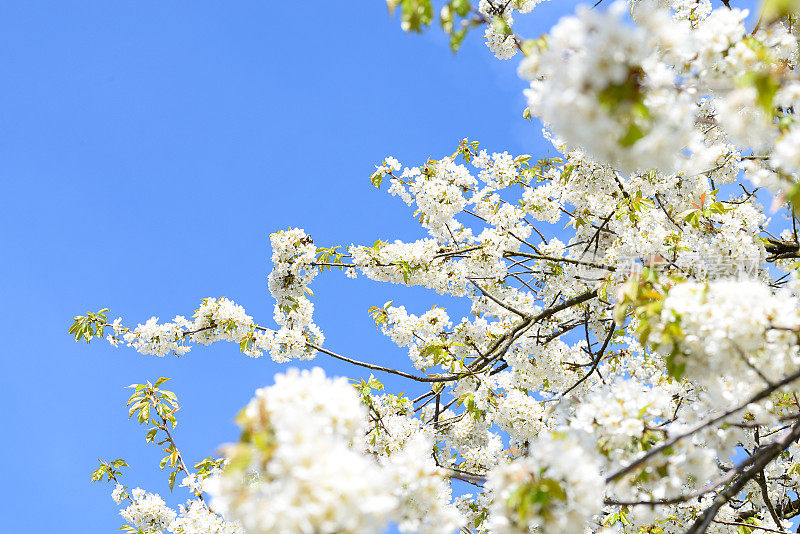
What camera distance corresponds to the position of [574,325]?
6.27m

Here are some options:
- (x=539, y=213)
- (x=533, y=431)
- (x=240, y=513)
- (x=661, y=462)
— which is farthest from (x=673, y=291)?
(x=539, y=213)

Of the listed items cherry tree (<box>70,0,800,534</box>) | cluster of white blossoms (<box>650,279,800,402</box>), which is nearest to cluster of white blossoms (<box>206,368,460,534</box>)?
cherry tree (<box>70,0,800,534</box>)

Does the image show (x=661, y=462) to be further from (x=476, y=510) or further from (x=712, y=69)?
(x=476, y=510)

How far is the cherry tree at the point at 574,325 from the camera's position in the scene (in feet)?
6.02

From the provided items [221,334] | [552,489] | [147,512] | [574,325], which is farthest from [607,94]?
[147,512]

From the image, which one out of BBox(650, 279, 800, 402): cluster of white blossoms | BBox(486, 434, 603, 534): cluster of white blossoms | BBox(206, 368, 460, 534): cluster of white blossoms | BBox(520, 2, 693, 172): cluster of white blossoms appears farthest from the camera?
BBox(650, 279, 800, 402): cluster of white blossoms

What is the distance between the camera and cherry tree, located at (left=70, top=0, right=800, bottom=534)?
1.83 meters

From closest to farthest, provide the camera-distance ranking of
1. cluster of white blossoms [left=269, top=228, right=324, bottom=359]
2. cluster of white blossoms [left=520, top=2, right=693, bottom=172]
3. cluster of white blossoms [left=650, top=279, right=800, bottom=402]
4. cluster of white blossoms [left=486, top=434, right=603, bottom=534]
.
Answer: cluster of white blossoms [left=520, top=2, right=693, bottom=172]
cluster of white blossoms [left=486, top=434, right=603, bottom=534]
cluster of white blossoms [left=650, top=279, right=800, bottom=402]
cluster of white blossoms [left=269, top=228, right=324, bottom=359]

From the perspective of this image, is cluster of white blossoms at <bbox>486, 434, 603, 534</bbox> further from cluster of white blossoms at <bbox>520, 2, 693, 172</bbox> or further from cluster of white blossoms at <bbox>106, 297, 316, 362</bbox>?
cluster of white blossoms at <bbox>106, 297, 316, 362</bbox>

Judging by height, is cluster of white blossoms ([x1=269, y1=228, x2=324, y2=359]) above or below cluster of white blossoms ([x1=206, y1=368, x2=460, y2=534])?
above

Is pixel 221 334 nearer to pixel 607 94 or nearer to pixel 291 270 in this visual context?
pixel 291 270

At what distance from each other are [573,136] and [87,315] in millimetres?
7170

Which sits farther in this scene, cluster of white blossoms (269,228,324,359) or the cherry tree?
cluster of white blossoms (269,228,324,359)

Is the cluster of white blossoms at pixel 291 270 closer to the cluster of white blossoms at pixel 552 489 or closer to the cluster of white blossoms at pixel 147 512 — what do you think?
the cluster of white blossoms at pixel 147 512
